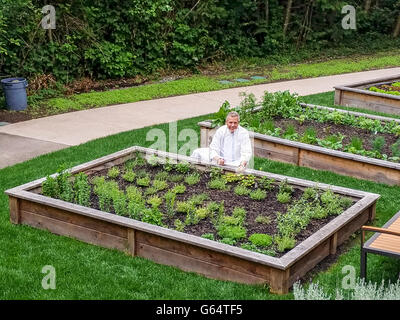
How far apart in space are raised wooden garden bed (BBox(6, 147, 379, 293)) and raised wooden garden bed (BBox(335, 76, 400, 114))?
18.1ft

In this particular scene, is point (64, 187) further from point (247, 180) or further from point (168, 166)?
point (247, 180)

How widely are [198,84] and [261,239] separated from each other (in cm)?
929

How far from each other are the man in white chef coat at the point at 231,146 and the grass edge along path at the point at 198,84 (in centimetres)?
513

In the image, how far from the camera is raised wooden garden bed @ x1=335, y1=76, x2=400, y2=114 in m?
13.7

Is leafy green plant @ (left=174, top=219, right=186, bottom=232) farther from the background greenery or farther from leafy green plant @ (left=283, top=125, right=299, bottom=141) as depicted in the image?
the background greenery

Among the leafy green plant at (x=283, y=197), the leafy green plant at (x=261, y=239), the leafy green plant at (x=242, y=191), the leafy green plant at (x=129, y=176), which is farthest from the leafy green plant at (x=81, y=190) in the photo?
the leafy green plant at (x=283, y=197)

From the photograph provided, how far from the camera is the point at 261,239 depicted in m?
7.31

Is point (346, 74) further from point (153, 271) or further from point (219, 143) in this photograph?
point (153, 271)

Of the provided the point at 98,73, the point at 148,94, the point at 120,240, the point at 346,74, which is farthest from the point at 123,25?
the point at 120,240

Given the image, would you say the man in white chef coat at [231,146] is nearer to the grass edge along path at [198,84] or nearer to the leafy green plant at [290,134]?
the leafy green plant at [290,134]

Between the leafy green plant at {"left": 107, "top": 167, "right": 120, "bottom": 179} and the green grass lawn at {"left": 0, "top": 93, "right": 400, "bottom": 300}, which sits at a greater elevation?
the leafy green plant at {"left": 107, "top": 167, "right": 120, "bottom": 179}

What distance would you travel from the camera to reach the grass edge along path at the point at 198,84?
14.4 metres

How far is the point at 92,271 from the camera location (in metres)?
7.09

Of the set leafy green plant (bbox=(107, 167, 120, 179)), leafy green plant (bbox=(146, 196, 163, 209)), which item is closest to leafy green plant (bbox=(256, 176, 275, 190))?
leafy green plant (bbox=(146, 196, 163, 209))
